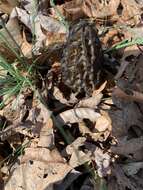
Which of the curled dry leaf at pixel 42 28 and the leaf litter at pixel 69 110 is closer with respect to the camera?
the leaf litter at pixel 69 110

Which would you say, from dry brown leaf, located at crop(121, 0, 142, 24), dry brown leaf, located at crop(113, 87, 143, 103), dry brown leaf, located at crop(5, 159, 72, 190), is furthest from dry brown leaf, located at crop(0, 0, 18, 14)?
dry brown leaf, located at crop(5, 159, 72, 190)

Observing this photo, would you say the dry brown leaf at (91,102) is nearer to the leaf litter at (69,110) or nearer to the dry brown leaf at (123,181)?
the leaf litter at (69,110)

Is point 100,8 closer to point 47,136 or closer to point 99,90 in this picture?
point 99,90

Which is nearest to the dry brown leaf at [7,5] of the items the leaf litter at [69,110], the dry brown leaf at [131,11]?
the leaf litter at [69,110]

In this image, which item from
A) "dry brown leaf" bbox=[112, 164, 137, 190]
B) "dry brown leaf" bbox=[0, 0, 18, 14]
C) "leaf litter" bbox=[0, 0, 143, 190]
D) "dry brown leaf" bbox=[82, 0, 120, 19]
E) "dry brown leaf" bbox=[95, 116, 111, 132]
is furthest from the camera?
"dry brown leaf" bbox=[0, 0, 18, 14]

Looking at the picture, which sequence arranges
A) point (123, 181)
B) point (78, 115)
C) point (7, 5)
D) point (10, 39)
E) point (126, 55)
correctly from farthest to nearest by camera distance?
point (7, 5)
point (10, 39)
point (126, 55)
point (78, 115)
point (123, 181)

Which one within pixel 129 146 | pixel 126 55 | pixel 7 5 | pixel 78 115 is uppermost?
pixel 7 5

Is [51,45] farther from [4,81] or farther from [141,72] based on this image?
[141,72]

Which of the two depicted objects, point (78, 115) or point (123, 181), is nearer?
point (123, 181)

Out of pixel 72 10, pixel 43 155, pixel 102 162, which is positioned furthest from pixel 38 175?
pixel 72 10

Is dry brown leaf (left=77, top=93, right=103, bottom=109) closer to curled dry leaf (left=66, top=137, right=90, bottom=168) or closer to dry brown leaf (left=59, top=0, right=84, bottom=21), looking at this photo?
curled dry leaf (left=66, top=137, right=90, bottom=168)
